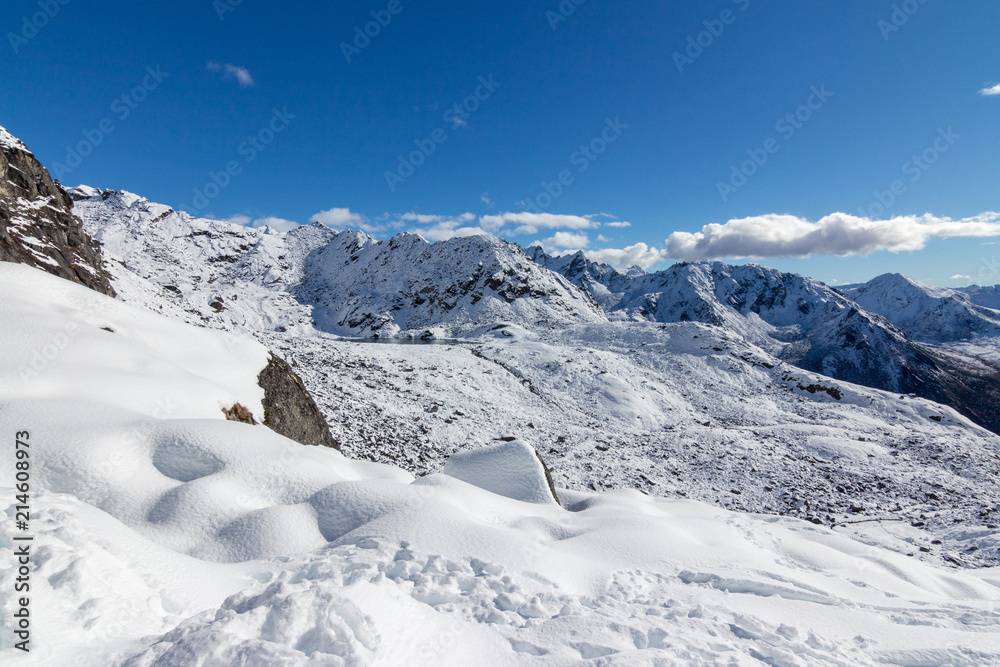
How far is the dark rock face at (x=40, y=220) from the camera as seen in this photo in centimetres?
1662

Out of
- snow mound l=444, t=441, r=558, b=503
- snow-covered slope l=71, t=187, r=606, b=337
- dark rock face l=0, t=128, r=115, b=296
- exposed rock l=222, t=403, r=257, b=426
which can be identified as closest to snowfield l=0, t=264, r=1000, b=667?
snow mound l=444, t=441, r=558, b=503

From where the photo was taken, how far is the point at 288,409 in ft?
40.9

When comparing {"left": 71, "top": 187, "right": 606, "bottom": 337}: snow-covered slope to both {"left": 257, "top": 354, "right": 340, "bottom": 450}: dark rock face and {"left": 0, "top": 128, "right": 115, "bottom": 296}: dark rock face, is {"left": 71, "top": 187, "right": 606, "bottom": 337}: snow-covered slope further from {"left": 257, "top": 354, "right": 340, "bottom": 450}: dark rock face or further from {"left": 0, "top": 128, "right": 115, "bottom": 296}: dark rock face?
{"left": 257, "top": 354, "right": 340, "bottom": 450}: dark rock face

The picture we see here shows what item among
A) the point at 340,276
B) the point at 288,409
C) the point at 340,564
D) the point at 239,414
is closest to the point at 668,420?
the point at 288,409

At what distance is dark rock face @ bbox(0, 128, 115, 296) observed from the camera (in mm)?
16625

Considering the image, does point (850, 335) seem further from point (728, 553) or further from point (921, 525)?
point (728, 553)

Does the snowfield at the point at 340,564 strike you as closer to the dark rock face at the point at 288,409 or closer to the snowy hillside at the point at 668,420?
the dark rock face at the point at 288,409

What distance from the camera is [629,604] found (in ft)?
17.8

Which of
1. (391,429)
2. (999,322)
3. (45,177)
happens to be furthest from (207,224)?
(999,322)

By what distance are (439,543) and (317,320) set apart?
7209 cm

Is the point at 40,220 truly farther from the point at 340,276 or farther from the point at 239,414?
the point at 340,276

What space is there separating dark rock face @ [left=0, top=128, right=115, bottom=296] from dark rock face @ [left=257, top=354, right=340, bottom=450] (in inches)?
421

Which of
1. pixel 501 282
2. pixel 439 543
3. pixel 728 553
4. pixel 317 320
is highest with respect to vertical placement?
pixel 501 282

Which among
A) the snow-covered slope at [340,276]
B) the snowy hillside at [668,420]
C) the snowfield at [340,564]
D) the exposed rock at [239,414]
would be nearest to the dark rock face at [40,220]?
the snowy hillside at [668,420]
